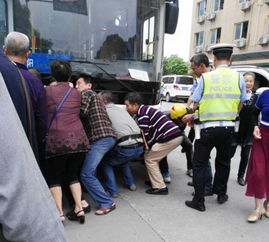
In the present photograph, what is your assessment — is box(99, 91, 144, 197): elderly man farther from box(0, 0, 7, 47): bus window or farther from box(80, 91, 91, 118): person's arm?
box(0, 0, 7, 47): bus window

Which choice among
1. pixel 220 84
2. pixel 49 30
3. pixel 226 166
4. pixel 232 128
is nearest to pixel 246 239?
pixel 226 166

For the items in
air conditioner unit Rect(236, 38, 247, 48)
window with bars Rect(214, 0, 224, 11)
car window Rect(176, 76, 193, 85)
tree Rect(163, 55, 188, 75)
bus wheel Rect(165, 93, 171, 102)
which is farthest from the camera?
tree Rect(163, 55, 188, 75)

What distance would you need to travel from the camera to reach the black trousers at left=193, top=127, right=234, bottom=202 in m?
3.18

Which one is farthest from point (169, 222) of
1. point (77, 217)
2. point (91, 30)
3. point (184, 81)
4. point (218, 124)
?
point (184, 81)

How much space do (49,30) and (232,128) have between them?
2683 millimetres

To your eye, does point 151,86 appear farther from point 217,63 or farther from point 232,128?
point 232,128

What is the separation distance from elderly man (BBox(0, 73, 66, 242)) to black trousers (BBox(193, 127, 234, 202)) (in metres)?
2.56

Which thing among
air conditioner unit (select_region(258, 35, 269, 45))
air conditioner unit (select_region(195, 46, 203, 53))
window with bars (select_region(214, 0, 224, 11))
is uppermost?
window with bars (select_region(214, 0, 224, 11))

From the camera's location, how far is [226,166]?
3.53 m

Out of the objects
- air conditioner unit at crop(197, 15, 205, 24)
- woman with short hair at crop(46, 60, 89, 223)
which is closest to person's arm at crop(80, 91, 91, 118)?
woman with short hair at crop(46, 60, 89, 223)

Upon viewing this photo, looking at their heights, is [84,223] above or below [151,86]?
below

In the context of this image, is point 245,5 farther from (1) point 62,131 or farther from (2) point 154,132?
(1) point 62,131

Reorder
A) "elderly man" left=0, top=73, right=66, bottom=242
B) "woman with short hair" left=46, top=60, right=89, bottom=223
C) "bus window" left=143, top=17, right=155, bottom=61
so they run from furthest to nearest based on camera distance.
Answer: "bus window" left=143, top=17, right=155, bottom=61, "woman with short hair" left=46, top=60, right=89, bottom=223, "elderly man" left=0, top=73, right=66, bottom=242

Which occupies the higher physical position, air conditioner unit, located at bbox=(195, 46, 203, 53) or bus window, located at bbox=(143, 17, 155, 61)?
air conditioner unit, located at bbox=(195, 46, 203, 53)
